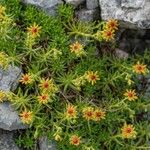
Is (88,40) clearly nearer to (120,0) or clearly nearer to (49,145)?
(120,0)

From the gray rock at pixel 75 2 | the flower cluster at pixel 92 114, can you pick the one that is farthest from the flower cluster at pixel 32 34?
the flower cluster at pixel 92 114

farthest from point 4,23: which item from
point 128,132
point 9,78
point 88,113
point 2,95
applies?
point 128,132

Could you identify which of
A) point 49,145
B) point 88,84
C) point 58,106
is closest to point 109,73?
point 88,84

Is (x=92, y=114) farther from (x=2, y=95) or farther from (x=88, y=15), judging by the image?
(x=88, y=15)

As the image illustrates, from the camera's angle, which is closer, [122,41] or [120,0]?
[120,0]

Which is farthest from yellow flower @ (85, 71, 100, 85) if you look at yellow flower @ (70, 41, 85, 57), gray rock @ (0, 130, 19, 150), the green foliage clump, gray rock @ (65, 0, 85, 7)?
gray rock @ (0, 130, 19, 150)
